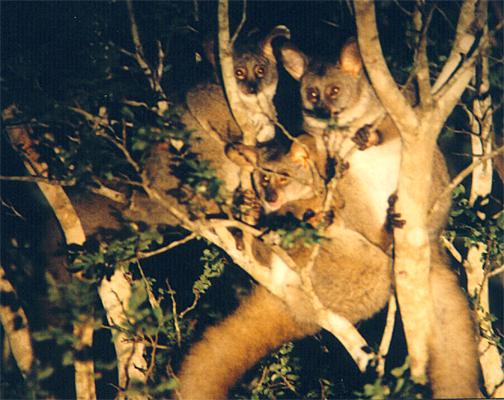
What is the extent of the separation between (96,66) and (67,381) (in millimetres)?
2514

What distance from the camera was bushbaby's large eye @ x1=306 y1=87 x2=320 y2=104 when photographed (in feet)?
16.6

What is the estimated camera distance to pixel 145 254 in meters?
3.51

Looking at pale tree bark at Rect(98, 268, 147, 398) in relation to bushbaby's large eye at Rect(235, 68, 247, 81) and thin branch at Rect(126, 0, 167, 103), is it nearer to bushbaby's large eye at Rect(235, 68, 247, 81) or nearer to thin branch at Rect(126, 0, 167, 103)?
thin branch at Rect(126, 0, 167, 103)

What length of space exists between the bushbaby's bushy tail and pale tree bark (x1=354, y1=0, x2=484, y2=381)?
1158mm

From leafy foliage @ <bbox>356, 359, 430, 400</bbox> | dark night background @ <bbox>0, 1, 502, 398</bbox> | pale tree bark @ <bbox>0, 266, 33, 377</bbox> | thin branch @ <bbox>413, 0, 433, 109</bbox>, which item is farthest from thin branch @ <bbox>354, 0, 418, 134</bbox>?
pale tree bark @ <bbox>0, 266, 33, 377</bbox>

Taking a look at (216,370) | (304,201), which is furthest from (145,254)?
(304,201)

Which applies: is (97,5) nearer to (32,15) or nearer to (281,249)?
(32,15)

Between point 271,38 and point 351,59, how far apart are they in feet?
3.03

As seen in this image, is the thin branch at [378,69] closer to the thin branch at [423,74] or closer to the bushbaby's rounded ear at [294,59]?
the thin branch at [423,74]

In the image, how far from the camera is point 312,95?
200 inches

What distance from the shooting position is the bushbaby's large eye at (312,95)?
5055mm

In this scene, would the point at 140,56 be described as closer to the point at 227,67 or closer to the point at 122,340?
the point at 227,67

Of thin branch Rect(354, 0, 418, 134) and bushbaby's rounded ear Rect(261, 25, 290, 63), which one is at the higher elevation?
bushbaby's rounded ear Rect(261, 25, 290, 63)

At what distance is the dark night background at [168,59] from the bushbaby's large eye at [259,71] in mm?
466
